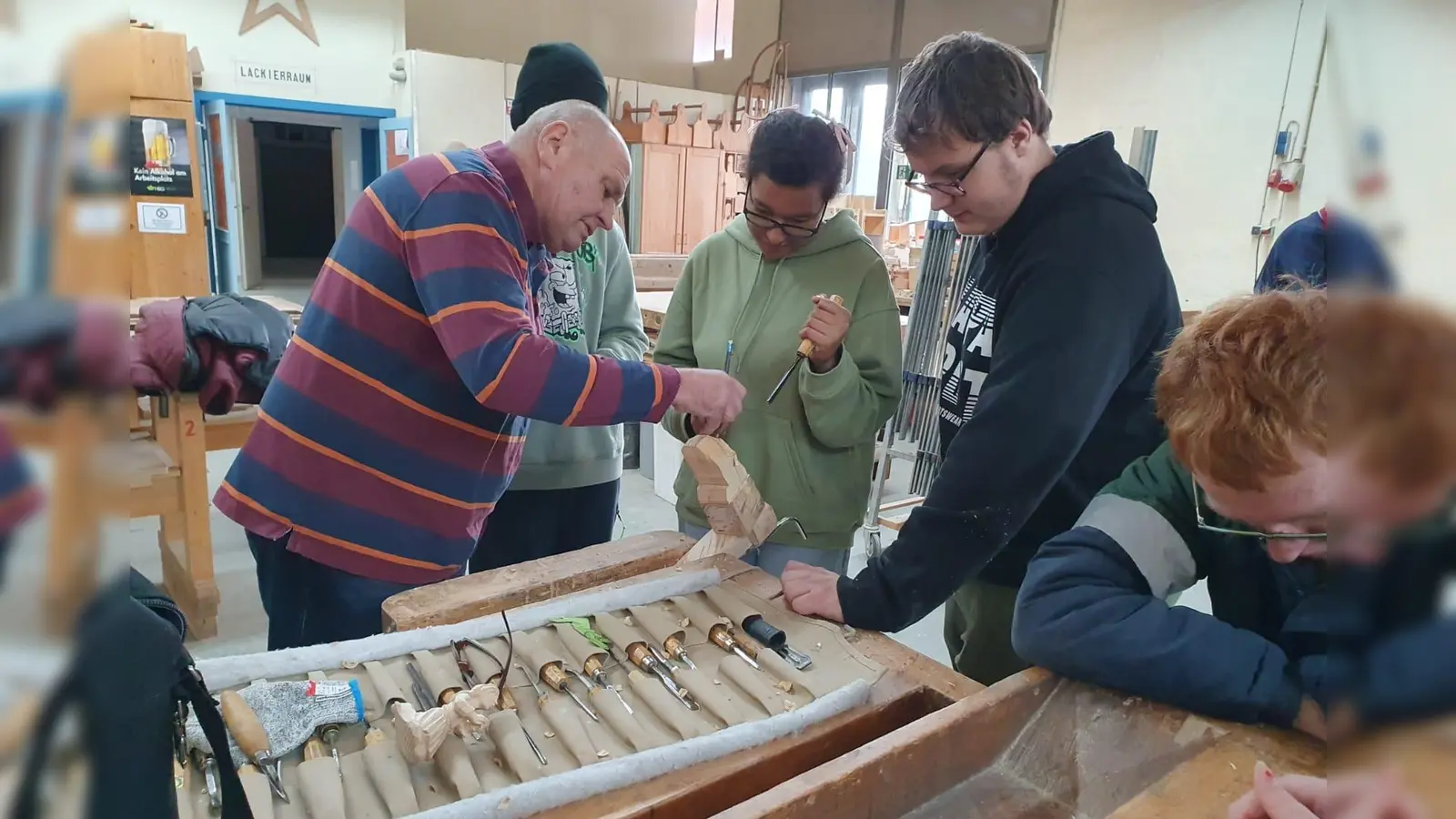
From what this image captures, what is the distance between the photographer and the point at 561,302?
5.53 feet

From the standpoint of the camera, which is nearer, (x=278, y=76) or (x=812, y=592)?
(x=812, y=592)

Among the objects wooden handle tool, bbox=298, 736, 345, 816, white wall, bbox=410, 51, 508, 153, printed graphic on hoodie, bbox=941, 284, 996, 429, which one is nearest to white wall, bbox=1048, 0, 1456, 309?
printed graphic on hoodie, bbox=941, 284, 996, 429

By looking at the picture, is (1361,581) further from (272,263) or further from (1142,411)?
(272,263)

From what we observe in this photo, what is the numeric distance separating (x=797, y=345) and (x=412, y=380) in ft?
2.20

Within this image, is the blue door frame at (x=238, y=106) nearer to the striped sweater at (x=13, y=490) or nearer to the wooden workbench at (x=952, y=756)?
the wooden workbench at (x=952, y=756)

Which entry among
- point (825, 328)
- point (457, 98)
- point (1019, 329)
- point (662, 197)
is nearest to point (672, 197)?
point (662, 197)

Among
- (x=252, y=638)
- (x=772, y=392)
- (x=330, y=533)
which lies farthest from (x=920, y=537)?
(x=252, y=638)

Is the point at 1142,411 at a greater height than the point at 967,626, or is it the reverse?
the point at 1142,411

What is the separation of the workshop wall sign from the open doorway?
119 inches

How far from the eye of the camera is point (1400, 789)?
0.50ft

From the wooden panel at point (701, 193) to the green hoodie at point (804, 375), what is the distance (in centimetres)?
564

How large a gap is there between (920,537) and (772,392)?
0.54m

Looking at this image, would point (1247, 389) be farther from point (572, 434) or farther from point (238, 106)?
point (238, 106)

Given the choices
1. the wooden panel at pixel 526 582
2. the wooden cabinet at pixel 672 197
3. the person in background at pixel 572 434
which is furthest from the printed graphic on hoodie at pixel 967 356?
the wooden cabinet at pixel 672 197
